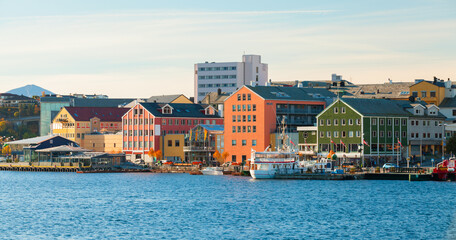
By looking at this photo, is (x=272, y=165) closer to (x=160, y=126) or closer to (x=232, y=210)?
(x=232, y=210)

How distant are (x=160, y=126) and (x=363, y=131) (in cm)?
Result: 5159

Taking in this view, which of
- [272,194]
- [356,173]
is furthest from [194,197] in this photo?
[356,173]

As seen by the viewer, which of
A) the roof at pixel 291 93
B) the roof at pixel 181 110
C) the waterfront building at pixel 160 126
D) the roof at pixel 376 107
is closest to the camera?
the roof at pixel 376 107

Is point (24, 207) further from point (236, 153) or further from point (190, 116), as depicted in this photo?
point (190, 116)

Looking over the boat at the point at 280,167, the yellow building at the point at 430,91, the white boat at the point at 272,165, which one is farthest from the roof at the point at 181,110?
the boat at the point at 280,167

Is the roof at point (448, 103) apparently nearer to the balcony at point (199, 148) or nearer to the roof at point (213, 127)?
the roof at point (213, 127)

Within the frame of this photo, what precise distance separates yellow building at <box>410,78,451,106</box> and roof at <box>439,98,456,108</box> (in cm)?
75

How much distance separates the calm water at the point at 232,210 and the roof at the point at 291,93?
1371 inches

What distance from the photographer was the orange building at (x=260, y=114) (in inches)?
6506

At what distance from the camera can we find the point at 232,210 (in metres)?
91.4

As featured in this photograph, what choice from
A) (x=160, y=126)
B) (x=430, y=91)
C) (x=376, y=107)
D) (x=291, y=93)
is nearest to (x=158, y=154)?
(x=160, y=126)

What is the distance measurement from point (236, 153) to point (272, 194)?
5957cm

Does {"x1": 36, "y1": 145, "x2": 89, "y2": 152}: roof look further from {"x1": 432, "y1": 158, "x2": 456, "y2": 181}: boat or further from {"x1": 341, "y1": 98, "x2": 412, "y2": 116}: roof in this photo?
{"x1": 432, "y1": 158, "x2": 456, "y2": 181}: boat

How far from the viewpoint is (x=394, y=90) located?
7318 inches
